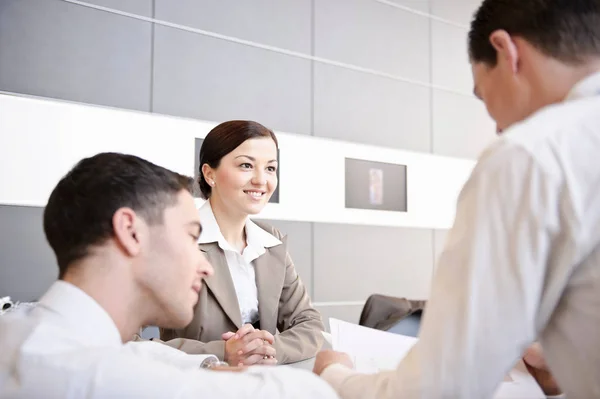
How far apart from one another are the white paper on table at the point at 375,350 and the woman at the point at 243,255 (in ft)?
1.91

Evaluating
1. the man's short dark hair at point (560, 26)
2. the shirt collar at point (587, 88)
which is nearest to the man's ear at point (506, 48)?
the man's short dark hair at point (560, 26)

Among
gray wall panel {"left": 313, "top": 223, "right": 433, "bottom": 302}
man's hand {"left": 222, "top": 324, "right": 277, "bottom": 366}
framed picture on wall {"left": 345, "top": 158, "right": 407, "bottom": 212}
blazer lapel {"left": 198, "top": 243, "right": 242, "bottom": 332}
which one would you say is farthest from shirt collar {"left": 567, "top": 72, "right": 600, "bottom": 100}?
framed picture on wall {"left": 345, "top": 158, "right": 407, "bottom": 212}

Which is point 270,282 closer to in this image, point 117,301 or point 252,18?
point 117,301

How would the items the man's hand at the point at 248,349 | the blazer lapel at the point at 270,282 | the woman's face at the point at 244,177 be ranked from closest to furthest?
the man's hand at the point at 248,349 → the blazer lapel at the point at 270,282 → the woman's face at the point at 244,177

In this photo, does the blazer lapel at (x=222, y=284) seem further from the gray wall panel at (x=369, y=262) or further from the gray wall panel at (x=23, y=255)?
the gray wall panel at (x=369, y=262)

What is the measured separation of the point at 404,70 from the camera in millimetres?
4629

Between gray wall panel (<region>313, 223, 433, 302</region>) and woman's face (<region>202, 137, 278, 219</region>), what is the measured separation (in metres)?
1.77

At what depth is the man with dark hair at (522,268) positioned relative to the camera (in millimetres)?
766

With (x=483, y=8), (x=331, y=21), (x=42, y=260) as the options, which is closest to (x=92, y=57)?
(x=42, y=260)

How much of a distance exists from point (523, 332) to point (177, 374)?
0.48m

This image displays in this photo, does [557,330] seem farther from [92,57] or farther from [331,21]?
[331,21]

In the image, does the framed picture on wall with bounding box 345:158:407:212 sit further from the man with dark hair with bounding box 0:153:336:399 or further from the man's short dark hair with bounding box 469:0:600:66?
the man's short dark hair with bounding box 469:0:600:66

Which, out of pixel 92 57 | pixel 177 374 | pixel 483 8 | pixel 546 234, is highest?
pixel 92 57

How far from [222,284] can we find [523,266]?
1.42 m
